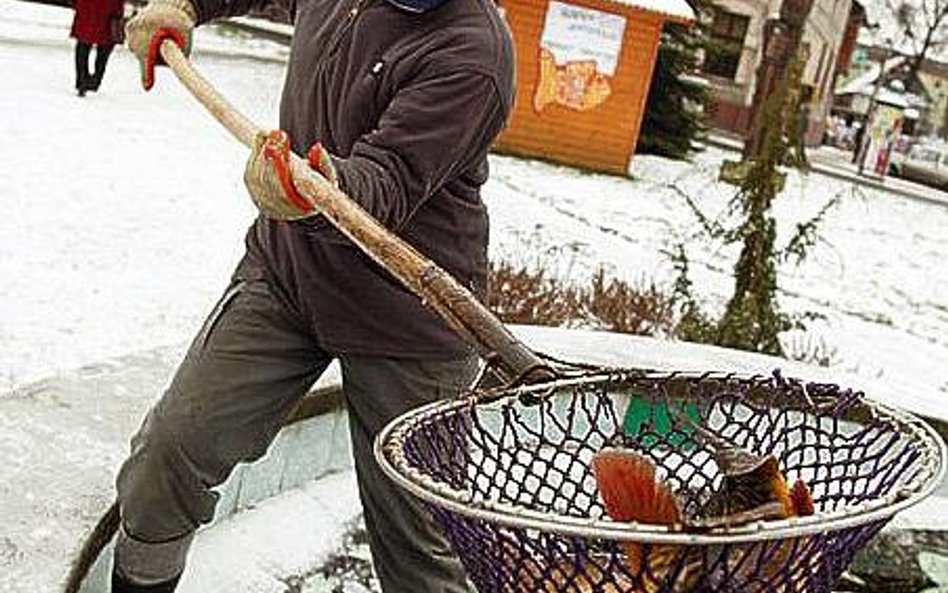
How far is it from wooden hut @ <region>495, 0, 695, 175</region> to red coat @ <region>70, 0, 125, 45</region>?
426 centimetres

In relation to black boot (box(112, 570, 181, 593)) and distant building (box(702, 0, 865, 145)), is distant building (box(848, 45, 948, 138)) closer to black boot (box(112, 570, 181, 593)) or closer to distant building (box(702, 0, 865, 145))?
distant building (box(702, 0, 865, 145))

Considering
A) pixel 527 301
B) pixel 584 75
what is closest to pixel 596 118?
pixel 584 75

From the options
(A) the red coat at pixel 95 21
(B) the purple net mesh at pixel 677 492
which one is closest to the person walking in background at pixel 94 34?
(A) the red coat at pixel 95 21

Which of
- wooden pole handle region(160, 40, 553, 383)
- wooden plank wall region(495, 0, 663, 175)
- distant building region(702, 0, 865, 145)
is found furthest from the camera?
distant building region(702, 0, 865, 145)

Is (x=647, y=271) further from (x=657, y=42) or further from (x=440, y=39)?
(x=440, y=39)

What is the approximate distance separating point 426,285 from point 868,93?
38325 mm

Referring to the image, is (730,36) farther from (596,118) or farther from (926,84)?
(926,84)

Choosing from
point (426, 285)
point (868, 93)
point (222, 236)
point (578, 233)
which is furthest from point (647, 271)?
point (868, 93)

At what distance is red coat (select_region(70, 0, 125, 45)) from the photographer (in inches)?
418

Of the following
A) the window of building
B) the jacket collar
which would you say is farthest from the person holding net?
the window of building

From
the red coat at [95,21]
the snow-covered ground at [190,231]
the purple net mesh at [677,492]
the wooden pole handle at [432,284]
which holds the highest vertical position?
the wooden pole handle at [432,284]

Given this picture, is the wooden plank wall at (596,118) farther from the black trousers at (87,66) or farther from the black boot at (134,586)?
the black boot at (134,586)

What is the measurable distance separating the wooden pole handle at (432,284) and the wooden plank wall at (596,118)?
39.7 feet

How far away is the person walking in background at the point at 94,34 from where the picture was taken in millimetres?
10578
